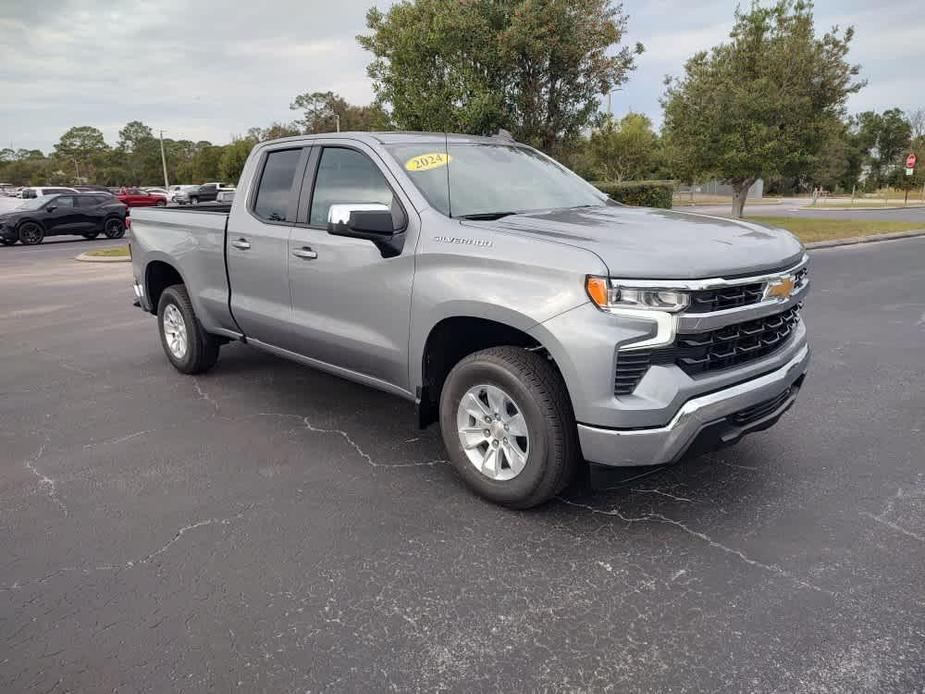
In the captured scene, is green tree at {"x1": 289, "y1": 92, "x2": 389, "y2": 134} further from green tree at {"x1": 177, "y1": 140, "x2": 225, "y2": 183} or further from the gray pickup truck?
the gray pickup truck

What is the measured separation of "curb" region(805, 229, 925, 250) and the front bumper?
49.0 feet

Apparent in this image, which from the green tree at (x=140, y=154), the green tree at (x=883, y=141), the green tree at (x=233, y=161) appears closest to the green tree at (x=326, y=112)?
the green tree at (x=233, y=161)

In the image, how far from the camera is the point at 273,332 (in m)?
4.84

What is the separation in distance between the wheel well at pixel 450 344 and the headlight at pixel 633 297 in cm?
56

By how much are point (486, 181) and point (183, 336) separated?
320 cm

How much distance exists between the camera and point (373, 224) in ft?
11.9

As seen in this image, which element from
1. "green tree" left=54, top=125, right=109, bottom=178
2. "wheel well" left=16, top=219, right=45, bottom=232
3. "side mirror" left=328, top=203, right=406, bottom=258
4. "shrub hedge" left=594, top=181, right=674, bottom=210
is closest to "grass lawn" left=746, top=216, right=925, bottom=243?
"shrub hedge" left=594, top=181, right=674, bottom=210

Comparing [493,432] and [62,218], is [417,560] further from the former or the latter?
[62,218]

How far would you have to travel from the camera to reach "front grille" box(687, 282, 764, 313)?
3.03m

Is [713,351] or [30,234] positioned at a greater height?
[713,351]

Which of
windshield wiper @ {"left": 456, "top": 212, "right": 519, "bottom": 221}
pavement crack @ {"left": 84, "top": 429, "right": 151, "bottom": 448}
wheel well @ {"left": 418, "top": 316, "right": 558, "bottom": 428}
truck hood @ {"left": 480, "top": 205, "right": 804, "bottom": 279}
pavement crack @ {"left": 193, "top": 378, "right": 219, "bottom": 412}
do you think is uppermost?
windshield wiper @ {"left": 456, "top": 212, "right": 519, "bottom": 221}

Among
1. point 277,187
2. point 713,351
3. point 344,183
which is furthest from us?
point 277,187

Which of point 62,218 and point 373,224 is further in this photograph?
point 62,218

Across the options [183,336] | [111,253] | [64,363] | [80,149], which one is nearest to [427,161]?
[183,336]
